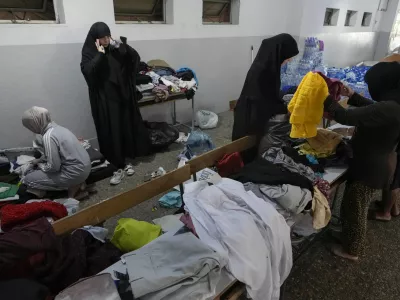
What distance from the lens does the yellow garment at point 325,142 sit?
6.56 ft

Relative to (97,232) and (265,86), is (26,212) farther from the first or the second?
(265,86)

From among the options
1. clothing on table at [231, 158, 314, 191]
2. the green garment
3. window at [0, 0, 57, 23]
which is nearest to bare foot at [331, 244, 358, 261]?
clothing on table at [231, 158, 314, 191]

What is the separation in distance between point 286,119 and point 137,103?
6.05ft

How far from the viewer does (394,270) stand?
6.51 ft

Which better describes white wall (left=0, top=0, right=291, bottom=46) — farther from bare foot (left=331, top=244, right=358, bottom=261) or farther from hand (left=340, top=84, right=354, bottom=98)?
bare foot (left=331, top=244, right=358, bottom=261)

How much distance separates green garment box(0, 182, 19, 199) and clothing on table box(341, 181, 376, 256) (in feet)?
9.10

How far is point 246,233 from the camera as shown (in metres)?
1.22

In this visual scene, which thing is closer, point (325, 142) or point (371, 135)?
point (371, 135)

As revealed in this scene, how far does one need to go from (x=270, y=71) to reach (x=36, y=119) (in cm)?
198

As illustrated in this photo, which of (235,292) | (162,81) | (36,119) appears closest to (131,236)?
(235,292)

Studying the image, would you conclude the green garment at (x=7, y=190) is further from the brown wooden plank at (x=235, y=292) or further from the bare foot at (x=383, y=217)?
the bare foot at (x=383, y=217)

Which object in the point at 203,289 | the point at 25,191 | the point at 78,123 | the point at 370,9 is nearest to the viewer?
the point at 203,289

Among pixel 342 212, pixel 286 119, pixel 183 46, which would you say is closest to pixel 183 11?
pixel 183 46

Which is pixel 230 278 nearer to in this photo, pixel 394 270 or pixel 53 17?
pixel 394 270
